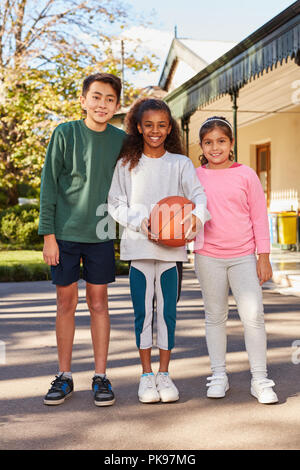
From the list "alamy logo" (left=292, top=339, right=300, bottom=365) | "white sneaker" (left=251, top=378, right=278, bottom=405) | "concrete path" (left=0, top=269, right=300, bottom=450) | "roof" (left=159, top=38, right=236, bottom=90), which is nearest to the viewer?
"concrete path" (left=0, top=269, right=300, bottom=450)

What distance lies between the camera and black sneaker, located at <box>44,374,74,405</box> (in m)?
3.38

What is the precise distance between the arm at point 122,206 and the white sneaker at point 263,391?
1.11 m

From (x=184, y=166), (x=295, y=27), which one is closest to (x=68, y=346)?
(x=184, y=166)

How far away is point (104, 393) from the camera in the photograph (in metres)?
3.39

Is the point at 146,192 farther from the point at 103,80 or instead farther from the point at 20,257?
the point at 20,257

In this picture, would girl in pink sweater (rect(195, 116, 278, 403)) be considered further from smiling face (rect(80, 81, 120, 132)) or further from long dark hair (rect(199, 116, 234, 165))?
smiling face (rect(80, 81, 120, 132))

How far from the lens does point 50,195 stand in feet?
11.3

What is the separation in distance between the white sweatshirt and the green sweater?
110 mm

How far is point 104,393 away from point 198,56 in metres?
17.6

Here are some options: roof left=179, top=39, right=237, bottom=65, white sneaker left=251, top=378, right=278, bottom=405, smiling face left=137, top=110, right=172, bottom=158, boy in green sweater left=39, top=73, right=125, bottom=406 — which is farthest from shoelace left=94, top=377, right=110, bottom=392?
roof left=179, top=39, right=237, bottom=65

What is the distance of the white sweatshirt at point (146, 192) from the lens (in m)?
3.44

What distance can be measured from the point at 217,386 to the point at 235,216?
0.99 metres

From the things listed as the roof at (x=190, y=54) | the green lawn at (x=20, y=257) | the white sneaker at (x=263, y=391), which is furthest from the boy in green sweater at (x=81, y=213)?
the roof at (x=190, y=54)

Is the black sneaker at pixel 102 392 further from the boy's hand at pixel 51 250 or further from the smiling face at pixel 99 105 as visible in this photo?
the smiling face at pixel 99 105
